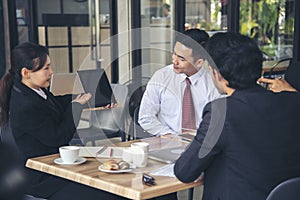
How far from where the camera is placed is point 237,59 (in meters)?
1.77

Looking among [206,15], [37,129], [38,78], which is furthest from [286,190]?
[206,15]

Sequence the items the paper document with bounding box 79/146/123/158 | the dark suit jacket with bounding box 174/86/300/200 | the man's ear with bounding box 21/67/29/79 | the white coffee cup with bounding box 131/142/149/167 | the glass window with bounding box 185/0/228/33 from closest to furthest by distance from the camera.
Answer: the dark suit jacket with bounding box 174/86/300/200 → the white coffee cup with bounding box 131/142/149/167 → the paper document with bounding box 79/146/123/158 → the man's ear with bounding box 21/67/29/79 → the glass window with bounding box 185/0/228/33

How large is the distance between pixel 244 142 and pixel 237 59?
299mm

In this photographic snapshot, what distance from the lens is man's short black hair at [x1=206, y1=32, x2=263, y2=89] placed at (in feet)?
5.81

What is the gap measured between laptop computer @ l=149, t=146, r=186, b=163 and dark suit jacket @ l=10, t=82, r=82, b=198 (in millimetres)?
411

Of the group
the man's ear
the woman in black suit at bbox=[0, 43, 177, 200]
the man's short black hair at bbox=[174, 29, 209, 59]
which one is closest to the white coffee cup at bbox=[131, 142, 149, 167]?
the woman in black suit at bbox=[0, 43, 177, 200]

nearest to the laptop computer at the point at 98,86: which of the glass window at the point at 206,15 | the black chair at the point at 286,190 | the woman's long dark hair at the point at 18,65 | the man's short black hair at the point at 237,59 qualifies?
the glass window at the point at 206,15

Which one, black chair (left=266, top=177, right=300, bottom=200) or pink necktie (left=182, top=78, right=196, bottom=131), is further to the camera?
pink necktie (left=182, top=78, right=196, bottom=131)

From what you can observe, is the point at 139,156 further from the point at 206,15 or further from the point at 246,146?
the point at 206,15

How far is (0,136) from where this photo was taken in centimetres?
218

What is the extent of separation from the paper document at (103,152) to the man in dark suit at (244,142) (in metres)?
0.40

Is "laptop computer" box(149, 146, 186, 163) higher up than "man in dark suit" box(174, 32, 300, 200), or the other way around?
"man in dark suit" box(174, 32, 300, 200)

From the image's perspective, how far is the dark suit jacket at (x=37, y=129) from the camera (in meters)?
2.14

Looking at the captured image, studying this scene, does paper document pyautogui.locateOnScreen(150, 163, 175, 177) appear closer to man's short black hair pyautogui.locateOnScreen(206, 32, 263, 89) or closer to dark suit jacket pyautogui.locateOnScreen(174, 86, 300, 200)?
dark suit jacket pyautogui.locateOnScreen(174, 86, 300, 200)
